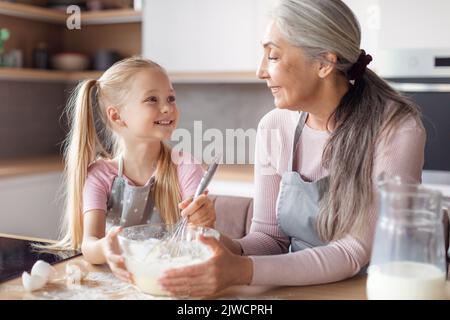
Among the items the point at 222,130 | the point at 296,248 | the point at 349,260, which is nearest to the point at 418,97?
the point at 222,130

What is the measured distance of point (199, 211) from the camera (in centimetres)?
122

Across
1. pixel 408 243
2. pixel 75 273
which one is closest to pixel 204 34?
pixel 75 273

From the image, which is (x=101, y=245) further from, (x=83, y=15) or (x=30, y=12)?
(x=83, y=15)

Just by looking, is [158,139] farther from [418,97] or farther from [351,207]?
[418,97]

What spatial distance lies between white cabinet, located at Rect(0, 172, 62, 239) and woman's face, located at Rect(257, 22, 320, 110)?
70.8 inches

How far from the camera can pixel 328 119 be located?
1458 millimetres

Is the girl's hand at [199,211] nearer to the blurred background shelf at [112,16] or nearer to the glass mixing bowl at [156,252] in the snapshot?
the glass mixing bowl at [156,252]

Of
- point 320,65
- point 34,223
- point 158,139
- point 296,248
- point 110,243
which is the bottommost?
point 34,223

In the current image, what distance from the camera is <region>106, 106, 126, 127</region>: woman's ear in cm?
166

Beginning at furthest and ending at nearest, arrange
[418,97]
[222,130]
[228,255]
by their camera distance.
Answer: [222,130] → [418,97] → [228,255]

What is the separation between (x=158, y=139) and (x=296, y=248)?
0.47 m

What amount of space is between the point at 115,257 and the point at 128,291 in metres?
0.07

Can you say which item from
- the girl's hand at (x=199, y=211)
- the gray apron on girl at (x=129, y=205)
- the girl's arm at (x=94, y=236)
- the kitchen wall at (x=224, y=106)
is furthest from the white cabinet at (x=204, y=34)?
the girl's hand at (x=199, y=211)

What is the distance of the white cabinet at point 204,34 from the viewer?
3.04 m
